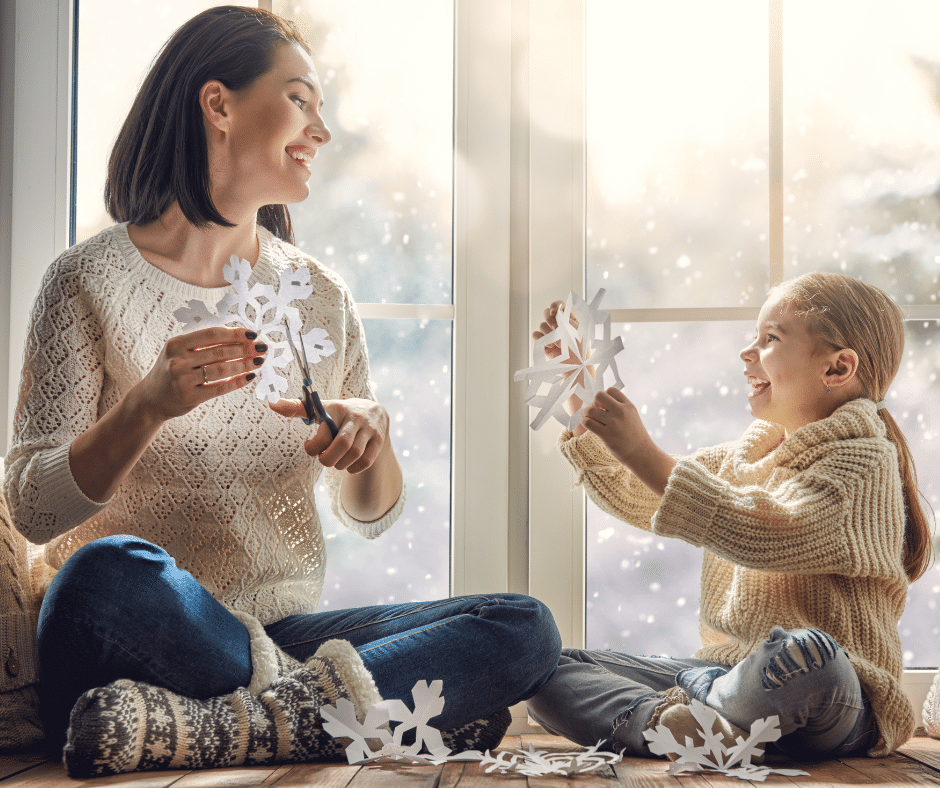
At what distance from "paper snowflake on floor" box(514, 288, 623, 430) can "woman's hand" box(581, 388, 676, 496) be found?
2 cm

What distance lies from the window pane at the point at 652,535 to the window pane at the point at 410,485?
27cm

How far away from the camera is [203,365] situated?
0.94 metres

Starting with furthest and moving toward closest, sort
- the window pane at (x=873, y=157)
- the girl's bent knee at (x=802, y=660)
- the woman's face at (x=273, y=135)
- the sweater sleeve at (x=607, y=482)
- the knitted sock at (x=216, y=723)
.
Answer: the window pane at (x=873, y=157) < the sweater sleeve at (x=607, y=482) < the woman's face at (x=273, y=135) < the girl's bent knee at (x=802, y=660) < the knitted sock at (x=216, y=723)

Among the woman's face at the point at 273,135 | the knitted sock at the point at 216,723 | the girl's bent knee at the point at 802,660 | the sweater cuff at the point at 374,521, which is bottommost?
the knitted sock at the point at 216,723

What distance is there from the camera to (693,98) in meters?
1.45

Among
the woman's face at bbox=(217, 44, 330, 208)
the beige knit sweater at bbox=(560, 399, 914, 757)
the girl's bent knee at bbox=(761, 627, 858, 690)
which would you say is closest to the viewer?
the girl's bent knee at bbox=(761, 627, 858, 690)

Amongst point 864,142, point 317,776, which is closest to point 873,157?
point 864,142

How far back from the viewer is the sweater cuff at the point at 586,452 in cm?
129

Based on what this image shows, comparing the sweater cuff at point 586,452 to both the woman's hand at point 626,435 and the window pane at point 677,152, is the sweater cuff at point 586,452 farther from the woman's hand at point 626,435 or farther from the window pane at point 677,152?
the window pane at point 677,152

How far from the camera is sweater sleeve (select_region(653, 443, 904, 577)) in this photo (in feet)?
3.56

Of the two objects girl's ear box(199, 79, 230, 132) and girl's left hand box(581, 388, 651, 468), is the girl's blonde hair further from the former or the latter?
girl's ear box(199, 79, 230, 132)

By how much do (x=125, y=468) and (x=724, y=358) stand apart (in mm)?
965

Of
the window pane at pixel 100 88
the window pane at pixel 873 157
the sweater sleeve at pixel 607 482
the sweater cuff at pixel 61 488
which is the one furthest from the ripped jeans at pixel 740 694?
the window pane at pixel 100 88

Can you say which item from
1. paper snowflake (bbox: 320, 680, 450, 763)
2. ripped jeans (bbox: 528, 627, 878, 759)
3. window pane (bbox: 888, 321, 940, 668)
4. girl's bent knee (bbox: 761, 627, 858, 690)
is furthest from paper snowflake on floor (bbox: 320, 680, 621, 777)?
window pane (bbox: 888, 321, 940, 668)
